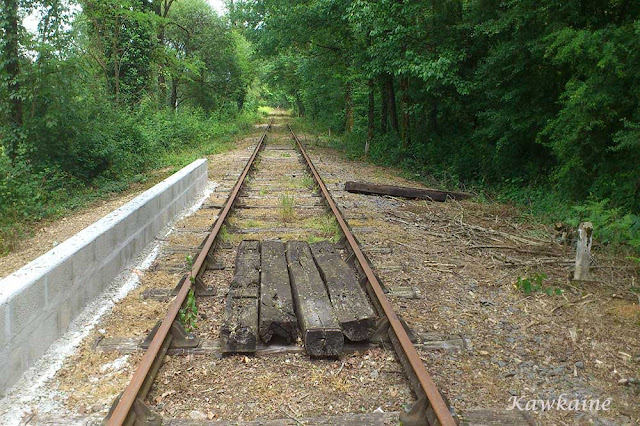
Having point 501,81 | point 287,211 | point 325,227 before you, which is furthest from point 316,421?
point 501,81

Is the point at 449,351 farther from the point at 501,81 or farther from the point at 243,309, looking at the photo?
the point at 501,81

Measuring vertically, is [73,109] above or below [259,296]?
above

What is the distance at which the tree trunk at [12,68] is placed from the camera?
388 inches

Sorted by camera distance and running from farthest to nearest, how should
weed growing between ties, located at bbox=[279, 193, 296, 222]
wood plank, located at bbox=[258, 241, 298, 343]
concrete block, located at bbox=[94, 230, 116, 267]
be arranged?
weed growing between ties, located at bbox=[279, 193, 296, 222] < concrete block, located at bbox=[94, 230, 116, 267] < wood plank, located at bbox=[258, 241, 298, 343]

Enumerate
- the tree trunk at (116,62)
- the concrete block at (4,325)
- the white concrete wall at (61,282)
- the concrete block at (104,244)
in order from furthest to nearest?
1. the tree trunk at (116,62)
2. the concrete block at (104,244)
3. the white concrete wall at (61,282)
4. the concrete block at (4,325)

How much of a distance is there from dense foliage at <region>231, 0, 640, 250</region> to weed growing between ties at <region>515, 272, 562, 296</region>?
1.85m

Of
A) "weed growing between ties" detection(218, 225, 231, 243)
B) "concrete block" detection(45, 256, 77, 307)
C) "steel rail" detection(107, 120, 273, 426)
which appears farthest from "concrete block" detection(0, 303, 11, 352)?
"weed growing between ties" detection(218, 225, 231, 243)

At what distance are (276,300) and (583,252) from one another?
3.32 metres

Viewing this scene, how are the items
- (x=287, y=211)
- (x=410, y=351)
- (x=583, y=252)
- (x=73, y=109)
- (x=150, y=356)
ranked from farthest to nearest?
(x=73, y=109)
(x=287, y=211)
(x=583, y=252)
(x=410, y=351)
(x=150, y=356)

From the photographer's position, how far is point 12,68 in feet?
33.4

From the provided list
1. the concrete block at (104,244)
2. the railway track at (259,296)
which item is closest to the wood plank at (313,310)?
the railway track at (259,296)

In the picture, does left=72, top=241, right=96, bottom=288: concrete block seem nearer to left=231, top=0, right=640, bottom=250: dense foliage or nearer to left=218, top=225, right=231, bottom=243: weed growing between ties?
left=218, top=225, right=231, bottom=243: weed growing between ties

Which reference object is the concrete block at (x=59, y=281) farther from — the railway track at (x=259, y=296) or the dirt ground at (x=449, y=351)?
the railway track at (x=259, y=296)

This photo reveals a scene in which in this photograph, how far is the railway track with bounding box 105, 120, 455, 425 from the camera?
299 centimetres
